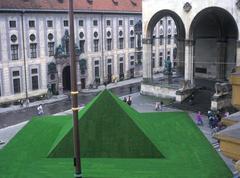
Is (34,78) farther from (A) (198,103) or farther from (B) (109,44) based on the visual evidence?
(A) (198,103)

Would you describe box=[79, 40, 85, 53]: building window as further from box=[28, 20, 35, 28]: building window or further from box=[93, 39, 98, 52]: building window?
box=[28, 20, 35, 28]: building window

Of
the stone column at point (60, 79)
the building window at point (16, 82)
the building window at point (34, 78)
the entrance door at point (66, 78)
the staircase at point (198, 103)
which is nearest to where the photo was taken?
the staircase at point (198, 103)

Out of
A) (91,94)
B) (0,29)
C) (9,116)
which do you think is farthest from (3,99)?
(91,94)

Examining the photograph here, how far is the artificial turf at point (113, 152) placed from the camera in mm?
22500

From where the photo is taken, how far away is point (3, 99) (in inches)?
1965

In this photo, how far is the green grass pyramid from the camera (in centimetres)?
2517

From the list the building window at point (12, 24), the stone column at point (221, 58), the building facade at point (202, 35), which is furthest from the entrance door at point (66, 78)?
the stone column at point (221, 58)

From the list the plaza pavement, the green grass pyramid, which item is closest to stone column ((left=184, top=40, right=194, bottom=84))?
the plaza pavement

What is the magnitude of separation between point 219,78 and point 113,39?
21386mm

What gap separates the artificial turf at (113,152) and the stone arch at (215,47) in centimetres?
2530

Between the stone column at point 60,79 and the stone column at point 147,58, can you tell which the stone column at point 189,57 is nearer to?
the stone column at point 147,58

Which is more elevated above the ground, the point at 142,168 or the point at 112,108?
the point at 112,108

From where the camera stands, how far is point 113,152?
25109mm

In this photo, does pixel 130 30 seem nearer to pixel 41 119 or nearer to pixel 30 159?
pixel 41 119
